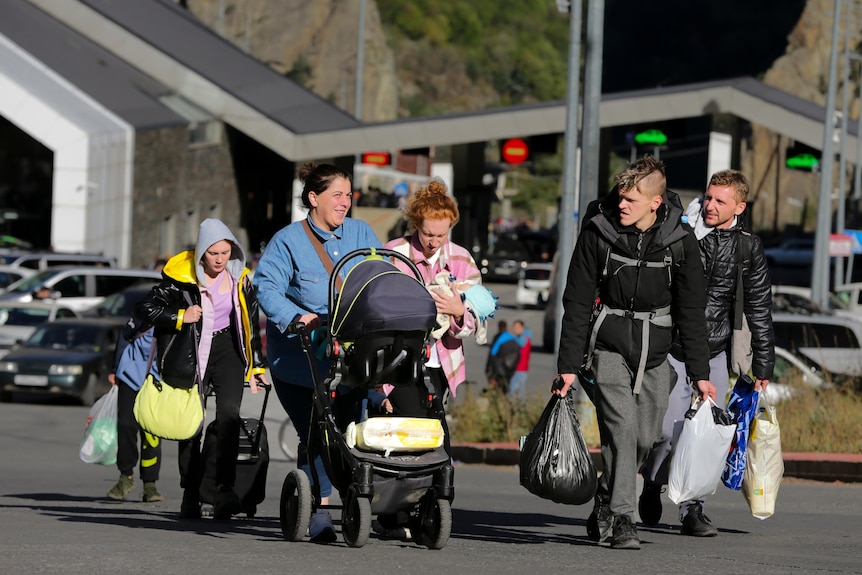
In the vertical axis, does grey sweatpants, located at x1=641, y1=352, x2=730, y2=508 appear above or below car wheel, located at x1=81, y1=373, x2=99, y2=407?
above

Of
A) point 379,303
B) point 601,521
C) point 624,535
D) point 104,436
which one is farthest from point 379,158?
point 379,303

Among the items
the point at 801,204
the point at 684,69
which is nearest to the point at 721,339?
the point at 801,204

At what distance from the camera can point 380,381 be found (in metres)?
7.36

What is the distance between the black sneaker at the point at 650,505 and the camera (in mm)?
9070

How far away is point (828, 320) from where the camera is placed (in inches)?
858

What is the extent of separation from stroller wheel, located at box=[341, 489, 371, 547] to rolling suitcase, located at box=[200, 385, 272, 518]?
1836mm

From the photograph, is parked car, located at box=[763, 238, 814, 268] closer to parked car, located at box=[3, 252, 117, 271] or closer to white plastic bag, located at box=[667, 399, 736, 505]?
parked car, located at box=[3, 252, 117, 271]

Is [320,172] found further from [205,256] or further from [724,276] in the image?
[724,276]

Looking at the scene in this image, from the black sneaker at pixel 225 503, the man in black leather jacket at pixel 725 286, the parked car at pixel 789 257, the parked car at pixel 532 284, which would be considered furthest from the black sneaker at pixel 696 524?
the parked car at pixel 789 257

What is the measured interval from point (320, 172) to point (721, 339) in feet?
7.90

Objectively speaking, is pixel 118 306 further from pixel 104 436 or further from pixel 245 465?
pixel 245 465

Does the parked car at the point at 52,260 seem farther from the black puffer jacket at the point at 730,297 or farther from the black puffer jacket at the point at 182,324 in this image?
the black puffer jacket at the point at 730,297

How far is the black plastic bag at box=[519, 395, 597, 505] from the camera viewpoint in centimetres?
766

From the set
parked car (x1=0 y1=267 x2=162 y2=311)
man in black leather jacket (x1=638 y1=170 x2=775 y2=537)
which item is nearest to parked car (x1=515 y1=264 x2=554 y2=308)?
parked car (x1=0 y1=267 x2=162 y2=311)
